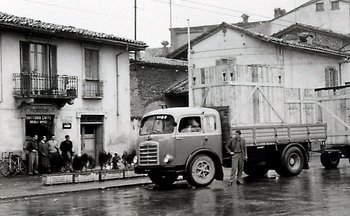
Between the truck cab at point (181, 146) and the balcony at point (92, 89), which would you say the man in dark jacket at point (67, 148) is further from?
the truck cab at point (181, 146)

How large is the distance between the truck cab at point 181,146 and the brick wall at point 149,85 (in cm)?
1632

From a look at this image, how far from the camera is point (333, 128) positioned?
23391 millimetres

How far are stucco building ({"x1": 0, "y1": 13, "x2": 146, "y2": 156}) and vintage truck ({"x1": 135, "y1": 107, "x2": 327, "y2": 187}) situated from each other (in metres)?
7.19

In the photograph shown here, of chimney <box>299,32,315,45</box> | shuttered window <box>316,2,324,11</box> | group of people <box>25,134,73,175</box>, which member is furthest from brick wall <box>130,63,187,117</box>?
shuttered window <box>316,2,324,11</box>

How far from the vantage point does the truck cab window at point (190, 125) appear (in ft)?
57.9

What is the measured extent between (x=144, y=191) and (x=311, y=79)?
2311cm

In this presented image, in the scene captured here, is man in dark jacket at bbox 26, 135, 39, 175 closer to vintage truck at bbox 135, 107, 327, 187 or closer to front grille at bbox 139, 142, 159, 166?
vintage truck at bbox 135, 107, 327, 187

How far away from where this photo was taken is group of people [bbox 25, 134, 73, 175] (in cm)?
2279

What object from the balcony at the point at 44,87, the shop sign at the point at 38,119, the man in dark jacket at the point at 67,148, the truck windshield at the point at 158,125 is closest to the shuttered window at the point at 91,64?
the balcony at the point at 44,87

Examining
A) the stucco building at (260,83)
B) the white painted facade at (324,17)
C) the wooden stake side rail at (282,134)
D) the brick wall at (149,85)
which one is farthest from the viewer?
the white painted facade at (324,17)

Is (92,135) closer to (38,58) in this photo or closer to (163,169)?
(38,58)

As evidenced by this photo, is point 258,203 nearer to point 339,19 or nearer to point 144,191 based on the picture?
point 144,191

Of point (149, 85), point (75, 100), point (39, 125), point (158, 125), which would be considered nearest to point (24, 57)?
point (39, 125)

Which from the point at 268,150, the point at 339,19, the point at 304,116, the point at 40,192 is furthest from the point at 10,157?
the point at 339,19
